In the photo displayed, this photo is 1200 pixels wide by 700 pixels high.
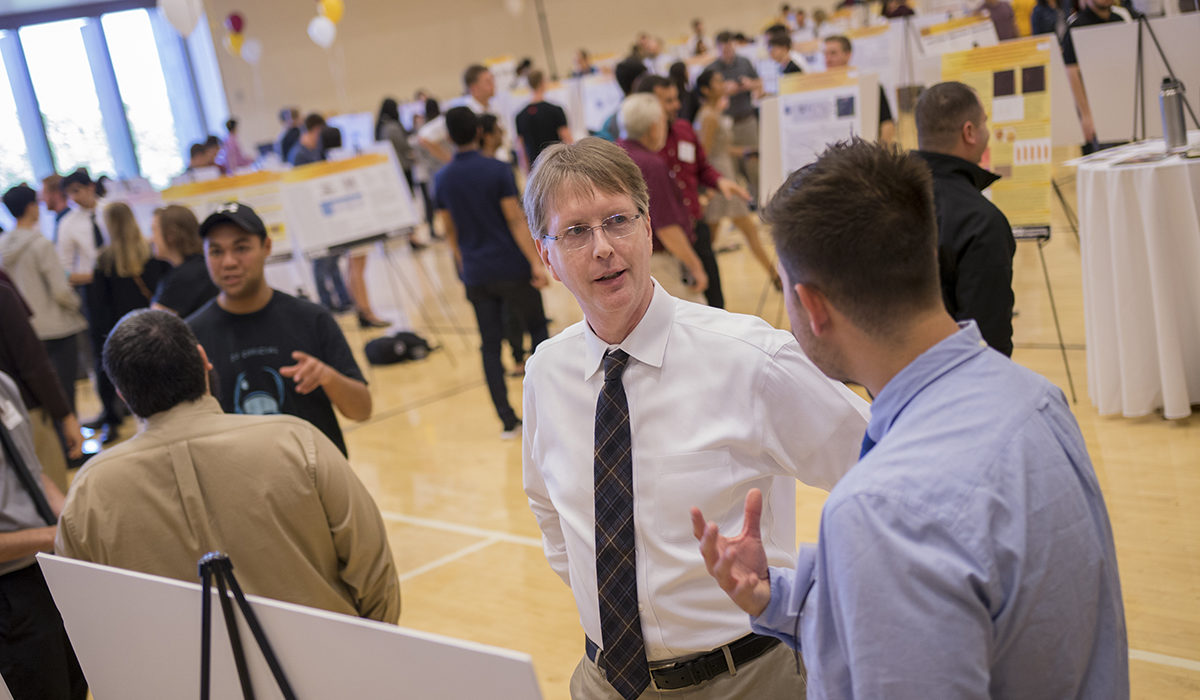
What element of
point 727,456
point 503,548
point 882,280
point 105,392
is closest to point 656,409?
point 727,456

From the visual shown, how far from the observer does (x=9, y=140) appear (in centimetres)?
1916

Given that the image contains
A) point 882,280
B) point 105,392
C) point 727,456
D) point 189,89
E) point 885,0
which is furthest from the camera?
point 189,89

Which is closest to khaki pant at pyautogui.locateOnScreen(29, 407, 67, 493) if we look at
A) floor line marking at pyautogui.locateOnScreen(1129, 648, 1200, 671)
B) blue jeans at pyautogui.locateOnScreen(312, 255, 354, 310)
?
floor line marking at pyautogui.locateOnScreen(1129, 648, 1200, 671)

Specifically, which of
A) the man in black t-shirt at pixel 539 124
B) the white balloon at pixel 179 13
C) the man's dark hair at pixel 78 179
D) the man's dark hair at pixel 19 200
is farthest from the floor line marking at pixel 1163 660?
the white balloon at pixel 179 13

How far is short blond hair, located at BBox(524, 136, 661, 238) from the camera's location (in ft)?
5.79

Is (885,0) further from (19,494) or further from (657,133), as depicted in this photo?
(19,494)

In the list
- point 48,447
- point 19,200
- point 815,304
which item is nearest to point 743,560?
point 815,304

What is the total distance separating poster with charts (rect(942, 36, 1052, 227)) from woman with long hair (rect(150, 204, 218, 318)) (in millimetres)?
3853

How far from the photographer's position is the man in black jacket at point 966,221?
320cm

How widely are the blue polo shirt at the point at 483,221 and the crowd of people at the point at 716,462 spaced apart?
244cm

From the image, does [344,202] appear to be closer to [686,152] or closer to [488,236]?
[488,236]

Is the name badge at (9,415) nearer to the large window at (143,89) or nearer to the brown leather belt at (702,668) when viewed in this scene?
the brown leather belt at (702,668)

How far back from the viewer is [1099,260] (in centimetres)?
438

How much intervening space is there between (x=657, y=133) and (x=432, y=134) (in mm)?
4866
